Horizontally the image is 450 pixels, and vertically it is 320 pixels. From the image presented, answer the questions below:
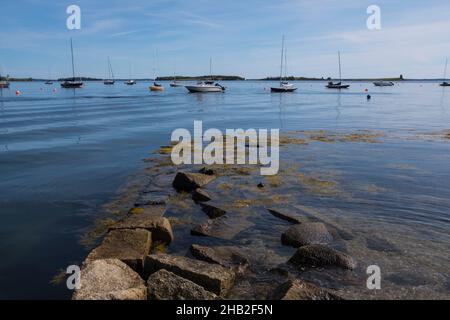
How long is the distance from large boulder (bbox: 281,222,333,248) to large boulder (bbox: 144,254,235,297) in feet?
7.92

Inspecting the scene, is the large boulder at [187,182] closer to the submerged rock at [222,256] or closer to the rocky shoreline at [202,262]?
the rocky shoreline at [202,262]

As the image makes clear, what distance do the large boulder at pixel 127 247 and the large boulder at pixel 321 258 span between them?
3.29 metres

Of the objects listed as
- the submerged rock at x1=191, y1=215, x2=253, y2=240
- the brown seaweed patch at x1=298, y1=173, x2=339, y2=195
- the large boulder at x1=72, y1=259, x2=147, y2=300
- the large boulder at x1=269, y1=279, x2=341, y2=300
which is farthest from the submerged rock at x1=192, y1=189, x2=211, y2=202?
the large boulder at x1=269, y1=279, x2=341, y2=300

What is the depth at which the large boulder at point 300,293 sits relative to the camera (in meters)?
6.91

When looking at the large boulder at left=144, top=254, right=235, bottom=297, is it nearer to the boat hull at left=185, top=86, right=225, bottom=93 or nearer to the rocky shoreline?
the rocky shoreline

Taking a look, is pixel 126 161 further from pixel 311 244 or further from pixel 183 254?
pixel 311 244

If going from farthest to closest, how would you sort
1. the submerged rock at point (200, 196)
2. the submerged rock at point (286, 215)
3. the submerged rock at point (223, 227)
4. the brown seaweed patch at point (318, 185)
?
1. the brown seaweed patch at point (318, 185)
2. the submerged rock at point (200, 196)
3. the submerged rock at point (286, 215)
4. the submerged rock at point (223, 227)

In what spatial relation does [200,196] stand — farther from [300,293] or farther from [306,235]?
[300,293]

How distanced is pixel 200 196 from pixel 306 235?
4863 mm

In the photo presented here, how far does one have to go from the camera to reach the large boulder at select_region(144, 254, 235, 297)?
7469 millimetres

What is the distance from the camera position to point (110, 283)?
7.04 meters

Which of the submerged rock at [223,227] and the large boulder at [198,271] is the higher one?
the large boulder at [198,271]

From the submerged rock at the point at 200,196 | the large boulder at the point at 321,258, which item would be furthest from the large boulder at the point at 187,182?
the large boulder at the point at 321,258
